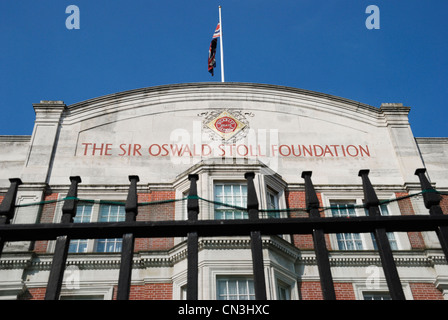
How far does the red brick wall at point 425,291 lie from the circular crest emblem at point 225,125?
29.3ft

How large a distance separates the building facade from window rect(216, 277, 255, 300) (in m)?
0.04

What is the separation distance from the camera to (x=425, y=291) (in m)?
→ 14.6

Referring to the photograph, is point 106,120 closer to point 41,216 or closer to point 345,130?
point 345,130

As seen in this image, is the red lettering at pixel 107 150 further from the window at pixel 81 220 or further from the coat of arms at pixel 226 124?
the coat of arms at pixel 226 124

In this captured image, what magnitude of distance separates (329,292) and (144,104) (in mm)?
16305

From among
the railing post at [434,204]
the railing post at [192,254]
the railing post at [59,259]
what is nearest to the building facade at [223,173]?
the railing post at [434,204]

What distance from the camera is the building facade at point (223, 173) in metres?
14.0

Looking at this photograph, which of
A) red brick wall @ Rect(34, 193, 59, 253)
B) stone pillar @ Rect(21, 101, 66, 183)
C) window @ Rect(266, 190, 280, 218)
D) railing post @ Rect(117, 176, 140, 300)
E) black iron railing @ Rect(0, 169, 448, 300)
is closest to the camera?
railing post @ Rect(117, 176, 140, 300)

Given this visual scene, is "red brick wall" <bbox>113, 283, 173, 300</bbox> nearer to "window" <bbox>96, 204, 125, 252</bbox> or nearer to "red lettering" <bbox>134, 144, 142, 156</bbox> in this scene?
"window" <bbox>96, 204, 125, 252</bbox>

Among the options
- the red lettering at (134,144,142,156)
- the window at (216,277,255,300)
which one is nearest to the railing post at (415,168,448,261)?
the window at (216,277,255,300)

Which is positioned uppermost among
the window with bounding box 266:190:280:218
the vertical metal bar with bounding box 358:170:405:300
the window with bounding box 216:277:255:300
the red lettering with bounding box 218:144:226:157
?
the red lettering with bounding box 218:144:226:157

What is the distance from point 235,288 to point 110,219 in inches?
191

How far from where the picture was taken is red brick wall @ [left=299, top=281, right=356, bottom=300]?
14195 millimetres
